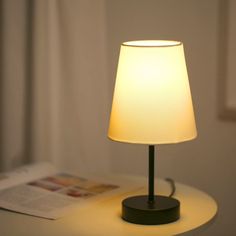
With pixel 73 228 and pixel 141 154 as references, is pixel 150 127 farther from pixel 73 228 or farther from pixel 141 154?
pixel 141 154

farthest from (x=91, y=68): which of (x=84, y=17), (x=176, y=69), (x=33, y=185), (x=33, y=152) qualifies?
(x=176, y=69)

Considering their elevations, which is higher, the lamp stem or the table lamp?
the table lamp

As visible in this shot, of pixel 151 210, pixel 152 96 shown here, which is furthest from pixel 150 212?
pixel 152 96

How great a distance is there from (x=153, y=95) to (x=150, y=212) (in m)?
0.24

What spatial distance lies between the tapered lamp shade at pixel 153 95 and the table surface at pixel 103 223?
0.18 metres

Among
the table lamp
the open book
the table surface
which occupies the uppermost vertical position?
the table lamp

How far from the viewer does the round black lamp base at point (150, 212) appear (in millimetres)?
1201

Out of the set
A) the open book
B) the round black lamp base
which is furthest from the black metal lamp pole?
the open book

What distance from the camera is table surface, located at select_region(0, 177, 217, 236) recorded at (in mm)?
1168

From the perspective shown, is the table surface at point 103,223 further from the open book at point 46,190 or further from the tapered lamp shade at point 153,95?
the tapered lamp shade at point 153,95

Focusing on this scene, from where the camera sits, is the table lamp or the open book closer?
the table lamp

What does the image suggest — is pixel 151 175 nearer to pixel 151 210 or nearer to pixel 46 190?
pixel 151 210

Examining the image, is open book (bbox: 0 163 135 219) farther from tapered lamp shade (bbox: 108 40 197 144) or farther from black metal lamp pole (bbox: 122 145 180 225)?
tapered lamp shade (bbox: 108 40 197 144)

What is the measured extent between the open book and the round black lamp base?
0.14m
